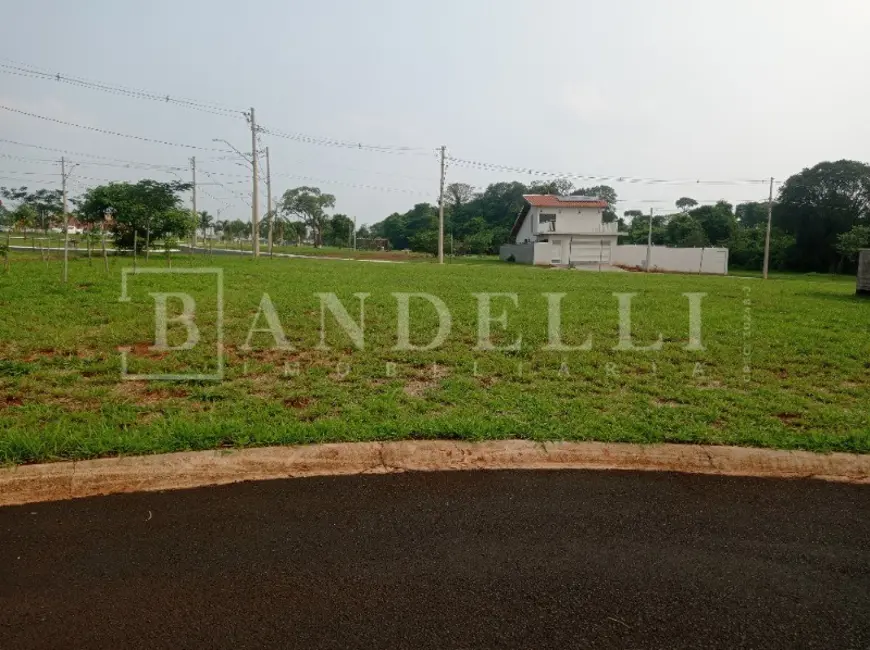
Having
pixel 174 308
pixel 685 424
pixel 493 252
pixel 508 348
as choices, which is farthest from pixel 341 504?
pixel 493 252

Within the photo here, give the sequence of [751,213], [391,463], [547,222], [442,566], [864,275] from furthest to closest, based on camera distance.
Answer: [751,213] < [547,222] < [864,275] < [391,463] < [442,566]

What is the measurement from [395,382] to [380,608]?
3.02 metres

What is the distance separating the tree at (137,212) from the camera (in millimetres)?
24250

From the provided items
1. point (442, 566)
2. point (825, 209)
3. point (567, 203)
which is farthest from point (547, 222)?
point (442, 566)

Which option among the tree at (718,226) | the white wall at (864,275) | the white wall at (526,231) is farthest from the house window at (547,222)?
the white wall at (864,275)

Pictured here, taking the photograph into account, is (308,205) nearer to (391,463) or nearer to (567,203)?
(567,203)

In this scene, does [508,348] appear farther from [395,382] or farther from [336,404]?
[336,404]

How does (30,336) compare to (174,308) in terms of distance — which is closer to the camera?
(30,336)

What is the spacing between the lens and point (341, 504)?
3.04 m

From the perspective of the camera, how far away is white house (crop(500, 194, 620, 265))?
41.4 m

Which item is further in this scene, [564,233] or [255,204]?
[564,233]

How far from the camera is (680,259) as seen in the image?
131 feet

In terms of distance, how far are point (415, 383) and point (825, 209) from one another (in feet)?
162

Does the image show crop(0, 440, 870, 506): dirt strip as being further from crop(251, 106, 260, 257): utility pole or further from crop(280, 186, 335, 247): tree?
crop(280, 186, 335, 247): tree
